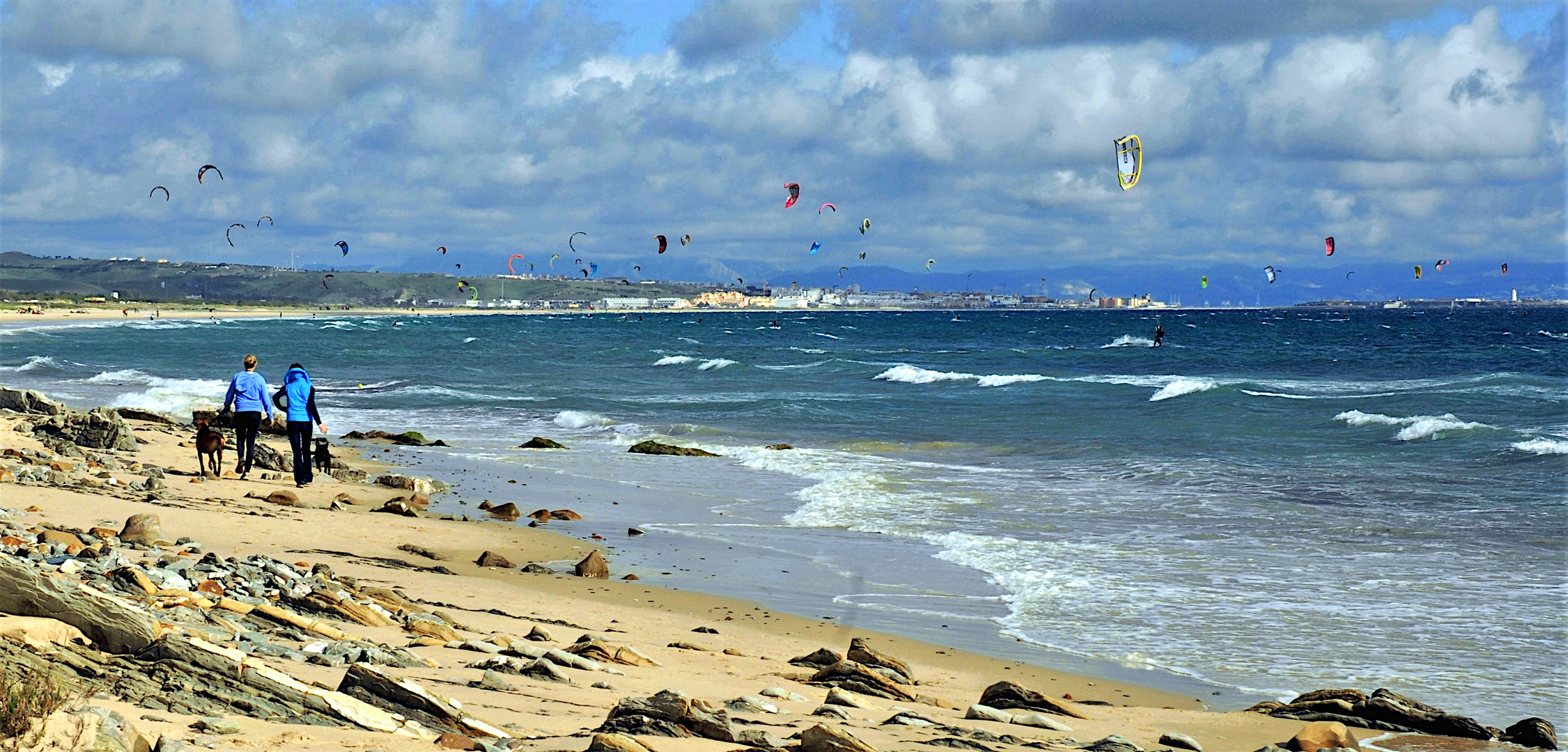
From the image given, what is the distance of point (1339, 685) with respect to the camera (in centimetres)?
800

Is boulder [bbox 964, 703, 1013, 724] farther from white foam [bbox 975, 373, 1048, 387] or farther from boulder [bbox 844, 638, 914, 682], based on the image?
white foam [bbox 975, 373, 1048, 387]

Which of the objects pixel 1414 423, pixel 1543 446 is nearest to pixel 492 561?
pixel 1543 446

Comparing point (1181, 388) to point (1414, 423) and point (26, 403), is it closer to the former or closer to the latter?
point (1414, 423)

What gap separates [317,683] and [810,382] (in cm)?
3844

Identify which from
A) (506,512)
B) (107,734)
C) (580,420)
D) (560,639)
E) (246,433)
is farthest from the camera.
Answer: (580,420)

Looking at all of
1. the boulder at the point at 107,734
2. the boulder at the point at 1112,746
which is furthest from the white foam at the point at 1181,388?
the boulder at the point at 107,734

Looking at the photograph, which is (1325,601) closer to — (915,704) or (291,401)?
(915,704)

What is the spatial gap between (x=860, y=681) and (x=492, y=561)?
5.03 m

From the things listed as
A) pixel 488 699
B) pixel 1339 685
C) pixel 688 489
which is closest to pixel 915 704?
pixel 488 699

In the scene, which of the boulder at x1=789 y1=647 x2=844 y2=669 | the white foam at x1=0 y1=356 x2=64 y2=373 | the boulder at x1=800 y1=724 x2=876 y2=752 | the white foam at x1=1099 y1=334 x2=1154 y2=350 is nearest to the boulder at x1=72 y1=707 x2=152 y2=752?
the boulder at x1=800 y1=724 x2=876 y2=752

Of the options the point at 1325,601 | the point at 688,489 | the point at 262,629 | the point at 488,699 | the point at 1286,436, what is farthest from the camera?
the point at 1286,436

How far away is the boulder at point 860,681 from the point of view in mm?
7004

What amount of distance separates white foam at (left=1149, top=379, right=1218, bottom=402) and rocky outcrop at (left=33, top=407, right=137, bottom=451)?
25.6m

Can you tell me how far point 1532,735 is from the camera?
6.74 m
